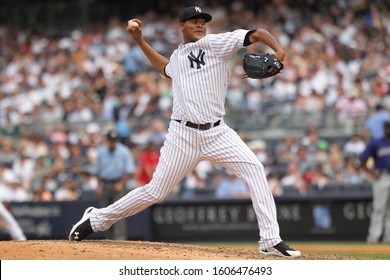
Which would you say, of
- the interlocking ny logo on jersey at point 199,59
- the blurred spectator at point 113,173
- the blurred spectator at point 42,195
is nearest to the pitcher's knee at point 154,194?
the interlocking ny logo on jersey at point 199,59

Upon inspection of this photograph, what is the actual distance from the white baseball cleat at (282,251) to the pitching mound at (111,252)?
0.25 feet

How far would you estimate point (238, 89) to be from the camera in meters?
18.3

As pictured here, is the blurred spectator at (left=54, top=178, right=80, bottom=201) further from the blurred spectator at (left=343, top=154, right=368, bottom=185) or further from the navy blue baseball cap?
the navy blue baseball cap

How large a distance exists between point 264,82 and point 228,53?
36.3ft

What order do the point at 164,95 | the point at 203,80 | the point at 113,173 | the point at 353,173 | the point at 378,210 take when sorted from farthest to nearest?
the point at 164,95 < the point at 353,173 < the point at 378,210 < the point at 113,173 < the point at 203,80

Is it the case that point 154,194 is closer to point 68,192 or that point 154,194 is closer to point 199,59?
point 199,59

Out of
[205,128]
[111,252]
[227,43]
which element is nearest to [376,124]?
[205,128]

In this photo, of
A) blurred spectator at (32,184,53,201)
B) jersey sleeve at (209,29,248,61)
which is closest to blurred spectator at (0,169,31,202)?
blurred spectator at (32,184,53,201)

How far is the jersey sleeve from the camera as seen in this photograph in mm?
7316

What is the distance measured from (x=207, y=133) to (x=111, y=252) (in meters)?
1.22

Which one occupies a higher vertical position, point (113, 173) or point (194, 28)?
point (194, 28)

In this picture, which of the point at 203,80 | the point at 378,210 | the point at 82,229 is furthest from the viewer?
the point at 378,210

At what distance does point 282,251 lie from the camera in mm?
7508
